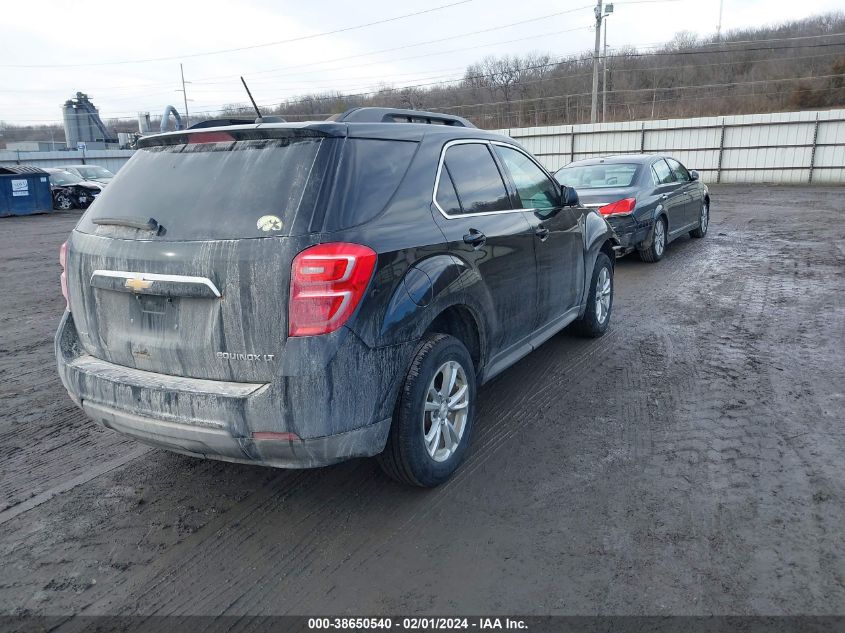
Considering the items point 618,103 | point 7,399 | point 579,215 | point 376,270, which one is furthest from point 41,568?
point 618,103

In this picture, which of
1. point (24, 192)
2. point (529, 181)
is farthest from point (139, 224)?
point (24, 192)

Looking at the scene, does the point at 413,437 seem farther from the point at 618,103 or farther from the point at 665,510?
the point at 618,103

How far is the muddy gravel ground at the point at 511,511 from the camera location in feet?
8.47

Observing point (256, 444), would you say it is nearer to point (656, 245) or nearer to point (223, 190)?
point (223, 190)

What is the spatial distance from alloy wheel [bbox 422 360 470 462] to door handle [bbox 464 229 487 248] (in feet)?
2.28

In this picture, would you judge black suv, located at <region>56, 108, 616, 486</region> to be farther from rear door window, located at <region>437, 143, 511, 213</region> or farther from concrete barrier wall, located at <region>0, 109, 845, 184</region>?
concrete barrier wall, located at <region>0, 109, 845, 184</region>

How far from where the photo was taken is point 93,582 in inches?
106

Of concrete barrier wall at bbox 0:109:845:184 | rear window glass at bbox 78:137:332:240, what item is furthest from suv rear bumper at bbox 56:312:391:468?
→ concrete barrier wall at bbox 0:109:845:184

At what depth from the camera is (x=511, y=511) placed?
3.15 meters

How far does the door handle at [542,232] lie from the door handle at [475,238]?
2.78ft

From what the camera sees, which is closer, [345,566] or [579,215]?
[345,566]

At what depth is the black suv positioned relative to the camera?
8.77 feet

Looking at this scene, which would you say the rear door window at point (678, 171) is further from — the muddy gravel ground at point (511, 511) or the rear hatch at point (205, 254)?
the rear hatch at point (205, 254)

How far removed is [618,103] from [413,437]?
5050cm
